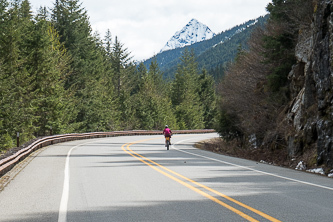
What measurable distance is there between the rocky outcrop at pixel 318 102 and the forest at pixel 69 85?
2064cm

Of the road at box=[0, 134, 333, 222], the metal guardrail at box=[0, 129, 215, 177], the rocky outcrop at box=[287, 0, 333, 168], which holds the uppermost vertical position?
the rocky outcrop at box=[287, 0, 333, 168]

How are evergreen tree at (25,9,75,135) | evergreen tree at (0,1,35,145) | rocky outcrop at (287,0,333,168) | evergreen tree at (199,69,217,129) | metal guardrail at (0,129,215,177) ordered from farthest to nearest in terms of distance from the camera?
evergreen tree at (199,69,217,129), evergreen tree at (25,9,75,135), evergreen tree at (0,1,35,145), rocky outcrop at (287,0,333,168), metal guardrail at (0,129,215,177)

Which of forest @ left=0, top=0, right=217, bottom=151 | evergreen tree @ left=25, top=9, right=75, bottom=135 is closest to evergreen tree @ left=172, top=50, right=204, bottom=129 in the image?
forest @ left=0, top=0, right=217, bottom=151

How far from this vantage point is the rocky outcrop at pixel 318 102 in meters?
16.2

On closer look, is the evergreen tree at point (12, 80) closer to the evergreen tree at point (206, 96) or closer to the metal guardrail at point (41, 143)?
the metal guardrail at point (41, 143)

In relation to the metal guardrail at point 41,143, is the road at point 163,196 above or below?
below

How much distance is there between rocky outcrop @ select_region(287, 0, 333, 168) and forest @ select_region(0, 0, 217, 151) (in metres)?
20.6

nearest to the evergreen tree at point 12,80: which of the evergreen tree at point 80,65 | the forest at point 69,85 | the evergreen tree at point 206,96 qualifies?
the forest at point 69,85

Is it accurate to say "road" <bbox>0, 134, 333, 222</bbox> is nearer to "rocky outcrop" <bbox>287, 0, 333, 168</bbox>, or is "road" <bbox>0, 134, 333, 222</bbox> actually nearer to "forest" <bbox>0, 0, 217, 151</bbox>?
"rocky outcrop" <bbox>287, 0, 333, 168</bbox>

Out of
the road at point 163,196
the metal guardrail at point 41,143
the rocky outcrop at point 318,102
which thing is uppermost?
the rocky outcrop at point 318,102

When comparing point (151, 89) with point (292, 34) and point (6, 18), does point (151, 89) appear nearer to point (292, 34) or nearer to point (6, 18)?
point (6, 18)

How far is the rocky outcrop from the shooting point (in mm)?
16156

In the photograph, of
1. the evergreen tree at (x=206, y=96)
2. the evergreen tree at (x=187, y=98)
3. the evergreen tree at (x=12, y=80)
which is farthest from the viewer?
the evergreen tree at (x=206, y=96)

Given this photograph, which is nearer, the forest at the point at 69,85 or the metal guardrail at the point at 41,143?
the metal guardrail at the point at 41,143
